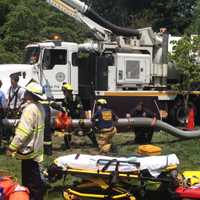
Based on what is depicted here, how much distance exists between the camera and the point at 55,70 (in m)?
16.8

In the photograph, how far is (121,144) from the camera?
13477 millimetres

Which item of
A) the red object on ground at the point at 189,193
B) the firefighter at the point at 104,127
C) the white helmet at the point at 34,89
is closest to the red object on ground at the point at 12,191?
the white helmet at the point at 34,89

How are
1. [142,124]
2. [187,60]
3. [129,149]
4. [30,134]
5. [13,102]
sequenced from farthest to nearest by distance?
[187,60]
[142,124]
[129,149]
[13,102]
[30,134]

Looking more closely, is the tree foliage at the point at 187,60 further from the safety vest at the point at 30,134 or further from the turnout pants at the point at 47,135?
the safety vest at the point at 30,134

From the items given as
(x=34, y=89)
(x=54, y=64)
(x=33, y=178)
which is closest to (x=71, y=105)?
(x=54, y=64)

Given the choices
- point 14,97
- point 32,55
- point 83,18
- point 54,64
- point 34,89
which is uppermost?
point 83,18

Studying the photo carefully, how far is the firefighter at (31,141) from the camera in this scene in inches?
258

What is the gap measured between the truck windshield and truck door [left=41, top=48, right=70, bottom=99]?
292 mm

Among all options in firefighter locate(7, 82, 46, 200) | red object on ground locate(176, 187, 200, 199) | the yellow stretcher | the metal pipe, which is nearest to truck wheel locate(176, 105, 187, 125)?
the metal pipe

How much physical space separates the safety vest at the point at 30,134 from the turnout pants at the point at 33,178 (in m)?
0.11

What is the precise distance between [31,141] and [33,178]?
1.65ft

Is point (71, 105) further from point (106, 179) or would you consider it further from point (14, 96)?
point (106, 179)

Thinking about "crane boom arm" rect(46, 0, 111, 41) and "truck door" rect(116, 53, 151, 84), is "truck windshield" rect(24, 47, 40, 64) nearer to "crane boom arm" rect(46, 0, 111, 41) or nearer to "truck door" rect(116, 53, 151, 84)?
"crane boom arm" rect(46, 0, 111, 41)

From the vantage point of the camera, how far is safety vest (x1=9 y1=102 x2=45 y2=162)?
6.54 meters
